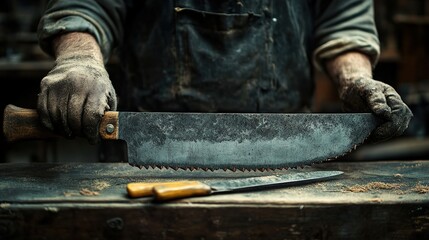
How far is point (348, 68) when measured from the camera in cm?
210

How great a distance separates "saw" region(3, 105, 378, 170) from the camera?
1.58 metres

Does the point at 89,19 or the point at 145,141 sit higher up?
the point at 89,19

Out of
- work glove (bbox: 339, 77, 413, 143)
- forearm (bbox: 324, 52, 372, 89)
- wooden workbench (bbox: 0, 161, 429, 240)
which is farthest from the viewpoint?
forearm (bbox: 324, 52, 372, 89)

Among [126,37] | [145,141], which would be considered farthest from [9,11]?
[145,141]

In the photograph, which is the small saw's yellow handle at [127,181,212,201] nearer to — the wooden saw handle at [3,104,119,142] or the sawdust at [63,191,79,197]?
the sawdust at [63,191,79,197]

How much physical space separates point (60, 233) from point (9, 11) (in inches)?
200

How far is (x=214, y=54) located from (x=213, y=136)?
0.54 metres

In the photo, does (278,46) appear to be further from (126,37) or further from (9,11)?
(9,11)

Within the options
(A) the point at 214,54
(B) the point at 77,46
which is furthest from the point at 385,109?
(B) the point at 77,46

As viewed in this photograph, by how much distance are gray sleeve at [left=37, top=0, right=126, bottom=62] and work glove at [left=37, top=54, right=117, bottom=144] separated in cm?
34

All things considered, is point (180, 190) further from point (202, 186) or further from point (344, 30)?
point (344, 30)

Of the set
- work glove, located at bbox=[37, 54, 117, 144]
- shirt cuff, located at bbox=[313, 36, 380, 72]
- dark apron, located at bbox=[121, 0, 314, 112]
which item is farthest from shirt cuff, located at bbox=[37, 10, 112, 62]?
shirt cuff, located at bbox=[313, 36, 380, 72]

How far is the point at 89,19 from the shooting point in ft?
6.52

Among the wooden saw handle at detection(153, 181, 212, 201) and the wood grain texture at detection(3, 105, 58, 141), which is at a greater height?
the wood grain texture at detection(3, 105, 58, 141)
